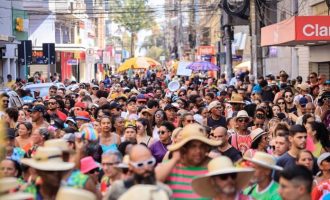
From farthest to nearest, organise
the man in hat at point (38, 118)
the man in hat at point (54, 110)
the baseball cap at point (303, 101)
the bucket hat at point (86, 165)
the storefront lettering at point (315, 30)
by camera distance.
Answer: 1. the storefront lettering at point (315, 30)
2. the man in hat at point (54, 110)
3. the baseball cap at point (303, 101)
4. the man in hat at point (38, 118)
5. the bucket hat at point (86, 165)

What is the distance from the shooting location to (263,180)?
7.98 metres

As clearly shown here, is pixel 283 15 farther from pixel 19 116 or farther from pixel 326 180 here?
pixel 326 180

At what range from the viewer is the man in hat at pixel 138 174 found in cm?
686

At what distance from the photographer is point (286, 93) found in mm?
18500

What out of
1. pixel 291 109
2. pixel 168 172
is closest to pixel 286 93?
pixel 291 109

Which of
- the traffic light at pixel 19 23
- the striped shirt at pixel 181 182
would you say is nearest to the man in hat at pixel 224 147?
the striped shirt at pixel 181 182

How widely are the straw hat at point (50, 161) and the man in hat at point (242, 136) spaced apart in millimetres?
5076

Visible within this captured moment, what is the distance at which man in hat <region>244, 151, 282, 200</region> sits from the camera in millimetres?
7902

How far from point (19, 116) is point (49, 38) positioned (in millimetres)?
46736

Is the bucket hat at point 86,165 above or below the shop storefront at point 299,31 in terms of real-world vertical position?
below

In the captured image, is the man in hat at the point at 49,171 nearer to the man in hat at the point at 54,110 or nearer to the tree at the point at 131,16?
the man in hat at the point at 54,110

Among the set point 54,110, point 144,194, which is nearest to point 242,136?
point 54,110

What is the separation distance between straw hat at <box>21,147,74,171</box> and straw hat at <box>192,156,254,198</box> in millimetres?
1068

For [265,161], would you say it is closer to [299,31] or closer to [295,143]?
[295,143]
